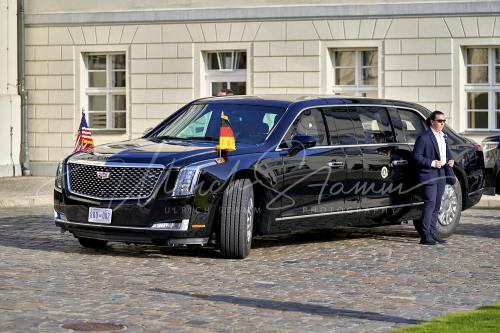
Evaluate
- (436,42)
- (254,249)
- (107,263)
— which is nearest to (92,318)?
(107,263)

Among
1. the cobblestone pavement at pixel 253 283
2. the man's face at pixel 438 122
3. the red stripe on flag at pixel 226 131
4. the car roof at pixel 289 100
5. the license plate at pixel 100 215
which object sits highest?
the car roof at pixel 289 100

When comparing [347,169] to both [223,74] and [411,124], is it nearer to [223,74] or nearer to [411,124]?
[411,124]

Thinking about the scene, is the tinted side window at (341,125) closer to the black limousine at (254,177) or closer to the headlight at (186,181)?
the black limousine at (254,177)

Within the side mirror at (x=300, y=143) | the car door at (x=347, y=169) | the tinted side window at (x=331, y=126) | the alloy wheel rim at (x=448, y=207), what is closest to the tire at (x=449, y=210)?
the alloy wheel rim at (x=448, y=207)

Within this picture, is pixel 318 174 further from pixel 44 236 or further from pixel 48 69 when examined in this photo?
pixel 48 69

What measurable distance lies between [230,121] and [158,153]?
1.26m

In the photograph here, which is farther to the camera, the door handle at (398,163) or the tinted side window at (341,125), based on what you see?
the door handle at (398,163)

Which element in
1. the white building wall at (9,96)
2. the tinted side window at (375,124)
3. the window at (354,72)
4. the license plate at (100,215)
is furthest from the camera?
the white building wall at (9,96)

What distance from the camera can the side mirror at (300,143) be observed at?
43.6 feet

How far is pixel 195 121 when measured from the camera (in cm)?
1399

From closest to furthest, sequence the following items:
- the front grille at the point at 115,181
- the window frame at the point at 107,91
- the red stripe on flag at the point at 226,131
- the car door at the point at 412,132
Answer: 1. the front grille at the point at 115,181
2. the red stripe on flag at the point at 226,131
3. the car door at the point at 412,132
4. the window frame at the point at 107,91

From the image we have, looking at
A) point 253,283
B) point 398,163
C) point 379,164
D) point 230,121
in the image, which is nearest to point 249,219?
point 230,121

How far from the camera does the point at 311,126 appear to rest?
13.8 meters

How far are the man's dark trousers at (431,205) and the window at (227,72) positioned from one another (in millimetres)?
13590
